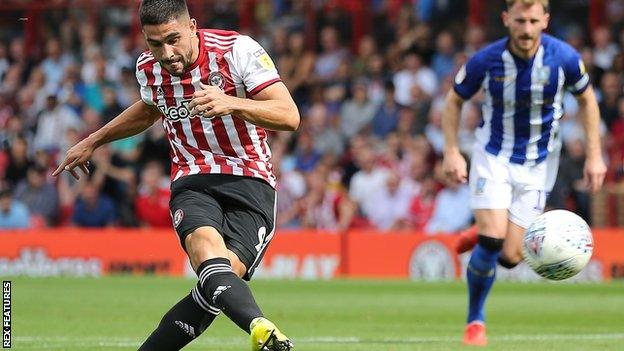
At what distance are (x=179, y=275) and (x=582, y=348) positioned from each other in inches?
444

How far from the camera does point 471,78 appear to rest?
9305 millimetres

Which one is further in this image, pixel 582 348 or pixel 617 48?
pixel 617 48

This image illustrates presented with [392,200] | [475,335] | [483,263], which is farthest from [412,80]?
[475,335]

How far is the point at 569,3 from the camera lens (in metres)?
21.2

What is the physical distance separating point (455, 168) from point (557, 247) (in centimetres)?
108

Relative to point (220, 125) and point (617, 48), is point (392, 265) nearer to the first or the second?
point (617, 48)

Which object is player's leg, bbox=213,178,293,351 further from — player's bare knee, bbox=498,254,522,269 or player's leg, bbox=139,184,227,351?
player's bare knee, bbox=498,254,522,269

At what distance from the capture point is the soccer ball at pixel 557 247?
324 inches

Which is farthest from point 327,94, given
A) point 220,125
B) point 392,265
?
point 220,125

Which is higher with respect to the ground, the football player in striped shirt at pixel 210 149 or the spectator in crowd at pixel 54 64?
the football player in striped shirt at pixel 210 149

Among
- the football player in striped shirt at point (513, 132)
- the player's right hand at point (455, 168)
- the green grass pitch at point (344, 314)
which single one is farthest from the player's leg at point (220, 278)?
the football player in striped shirt at point (513, 132)

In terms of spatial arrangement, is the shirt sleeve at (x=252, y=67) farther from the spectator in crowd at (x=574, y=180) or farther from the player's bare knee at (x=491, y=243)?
the spectator in crowd at (x=574, y=180)

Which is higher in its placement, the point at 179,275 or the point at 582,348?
the point at 582,348

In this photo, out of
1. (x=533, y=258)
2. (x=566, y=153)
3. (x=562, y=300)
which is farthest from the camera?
(x=566, y=153)
